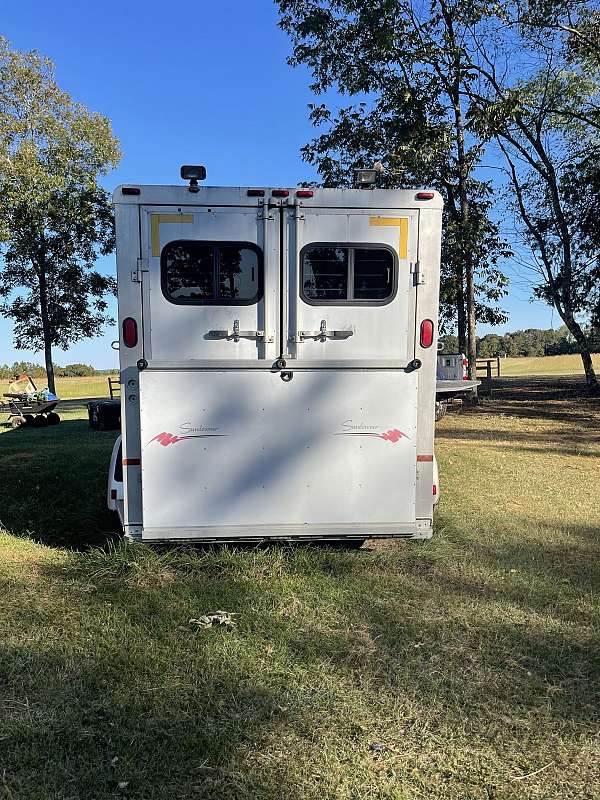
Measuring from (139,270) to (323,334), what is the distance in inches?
53.2

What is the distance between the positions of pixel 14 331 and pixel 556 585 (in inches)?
783

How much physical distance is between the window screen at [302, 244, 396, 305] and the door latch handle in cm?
19

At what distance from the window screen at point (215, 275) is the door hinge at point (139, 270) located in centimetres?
14

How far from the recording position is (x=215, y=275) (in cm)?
422

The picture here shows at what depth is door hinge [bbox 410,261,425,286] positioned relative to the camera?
4.33 m

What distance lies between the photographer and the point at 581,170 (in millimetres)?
17531

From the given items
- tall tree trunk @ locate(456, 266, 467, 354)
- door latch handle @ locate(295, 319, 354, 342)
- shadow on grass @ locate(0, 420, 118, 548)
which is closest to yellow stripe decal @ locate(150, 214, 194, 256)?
door latch handle @ locate(295, 319, 354, 342)

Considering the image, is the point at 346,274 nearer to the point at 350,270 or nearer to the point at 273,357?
the point at 350,270

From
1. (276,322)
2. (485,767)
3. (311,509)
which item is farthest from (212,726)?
(276,322)

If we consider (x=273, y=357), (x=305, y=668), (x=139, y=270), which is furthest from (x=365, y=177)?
(x=305, y=668)

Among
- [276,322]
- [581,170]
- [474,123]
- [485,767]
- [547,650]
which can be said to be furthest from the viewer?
[581,170]

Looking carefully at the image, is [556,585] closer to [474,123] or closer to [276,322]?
[276,322]

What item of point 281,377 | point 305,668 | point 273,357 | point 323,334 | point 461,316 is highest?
point 461,316

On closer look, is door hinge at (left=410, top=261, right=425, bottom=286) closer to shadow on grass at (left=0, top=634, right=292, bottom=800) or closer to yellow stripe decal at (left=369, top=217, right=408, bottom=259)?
yellow stripe decal at (left=369, top=217, right=408, bottom=259)
